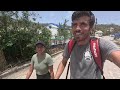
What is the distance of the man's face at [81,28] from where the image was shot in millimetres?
1643

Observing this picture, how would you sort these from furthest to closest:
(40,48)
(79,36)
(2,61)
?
(2,61), (40,48), (79,36)

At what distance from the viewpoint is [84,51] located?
1.65 m

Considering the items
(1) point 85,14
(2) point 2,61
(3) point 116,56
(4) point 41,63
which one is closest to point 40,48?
(4) point 41,63

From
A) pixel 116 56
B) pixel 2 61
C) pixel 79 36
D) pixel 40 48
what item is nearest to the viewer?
pixel 116 56

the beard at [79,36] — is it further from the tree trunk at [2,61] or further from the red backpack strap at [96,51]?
the tree trunk at [2,61]

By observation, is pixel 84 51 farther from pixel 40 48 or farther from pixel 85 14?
pixel 40 48

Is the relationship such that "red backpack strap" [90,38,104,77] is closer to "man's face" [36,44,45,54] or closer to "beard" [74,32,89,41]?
"beard" [74,32,89,41]

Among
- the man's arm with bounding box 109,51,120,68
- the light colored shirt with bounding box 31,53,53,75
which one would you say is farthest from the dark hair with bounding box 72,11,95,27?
the light colored shirt with bounding box 31,53,53,75

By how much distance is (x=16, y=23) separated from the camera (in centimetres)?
951

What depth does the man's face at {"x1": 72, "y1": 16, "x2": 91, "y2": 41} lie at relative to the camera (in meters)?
1.64

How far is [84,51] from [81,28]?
0.43 feet
